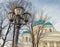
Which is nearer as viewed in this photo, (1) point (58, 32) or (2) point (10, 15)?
(2) point (10, 15)

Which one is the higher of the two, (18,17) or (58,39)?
(18,17)

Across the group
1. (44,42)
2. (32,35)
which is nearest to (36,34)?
(32,35)

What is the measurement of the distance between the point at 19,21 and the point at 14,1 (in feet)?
20.1

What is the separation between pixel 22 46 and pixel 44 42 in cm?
500

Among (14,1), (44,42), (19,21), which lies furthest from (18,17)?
(44,42)

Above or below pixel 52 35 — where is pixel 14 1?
above

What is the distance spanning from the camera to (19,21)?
9.97 meters

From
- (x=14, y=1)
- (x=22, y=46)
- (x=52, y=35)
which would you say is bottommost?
(x=22, y=46)

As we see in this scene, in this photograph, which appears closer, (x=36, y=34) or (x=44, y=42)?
(x=36, y=34)

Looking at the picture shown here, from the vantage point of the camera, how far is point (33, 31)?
2095 centimetres

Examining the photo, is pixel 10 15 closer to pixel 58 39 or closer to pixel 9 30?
pixel 9 30

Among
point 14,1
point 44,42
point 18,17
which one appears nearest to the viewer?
point 18,17

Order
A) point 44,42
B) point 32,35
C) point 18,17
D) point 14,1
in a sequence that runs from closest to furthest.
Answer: point 18,17, point 14,1, point 32,35, point 44,42

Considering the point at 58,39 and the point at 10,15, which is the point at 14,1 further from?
the point at 58,39
